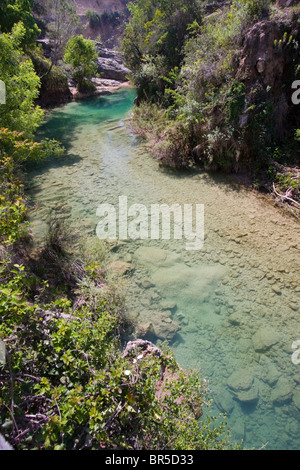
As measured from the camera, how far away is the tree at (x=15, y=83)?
7.71 meters

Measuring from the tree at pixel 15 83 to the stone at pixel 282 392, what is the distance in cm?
888

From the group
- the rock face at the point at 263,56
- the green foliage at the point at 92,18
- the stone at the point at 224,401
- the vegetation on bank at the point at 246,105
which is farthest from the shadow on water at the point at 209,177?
the green foliage at the point at 92,18

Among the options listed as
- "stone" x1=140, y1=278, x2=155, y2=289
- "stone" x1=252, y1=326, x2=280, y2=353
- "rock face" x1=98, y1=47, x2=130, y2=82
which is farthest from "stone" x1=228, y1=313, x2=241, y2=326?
"rock face" x1=98, y1=47, x2=130, y2=82

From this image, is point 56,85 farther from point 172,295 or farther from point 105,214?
point 172,295

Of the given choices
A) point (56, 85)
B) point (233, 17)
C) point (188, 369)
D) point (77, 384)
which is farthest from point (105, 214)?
point (56, 85)

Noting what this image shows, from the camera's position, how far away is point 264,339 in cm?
473

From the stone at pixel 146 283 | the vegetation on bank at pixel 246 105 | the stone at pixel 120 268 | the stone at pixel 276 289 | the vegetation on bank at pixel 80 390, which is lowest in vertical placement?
the stone at pixel 146 283

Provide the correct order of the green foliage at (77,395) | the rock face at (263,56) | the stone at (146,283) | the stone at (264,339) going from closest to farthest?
the green foliage at (77,395) < the stone at (264,339) < the stone at (146,283) < the rock face at (263,56)

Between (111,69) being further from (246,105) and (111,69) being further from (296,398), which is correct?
(296,398)

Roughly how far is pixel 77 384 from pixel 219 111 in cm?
922

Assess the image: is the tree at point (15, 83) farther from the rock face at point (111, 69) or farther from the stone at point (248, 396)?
the rock face at point (111, 69)

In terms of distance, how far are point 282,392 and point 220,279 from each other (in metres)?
2.34

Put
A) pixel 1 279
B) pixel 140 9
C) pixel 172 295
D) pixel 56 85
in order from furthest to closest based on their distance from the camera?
pixel 56 85 → pixel 140 9 → pixel 172 295 → pixel 1 279

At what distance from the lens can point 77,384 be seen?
2793mm
